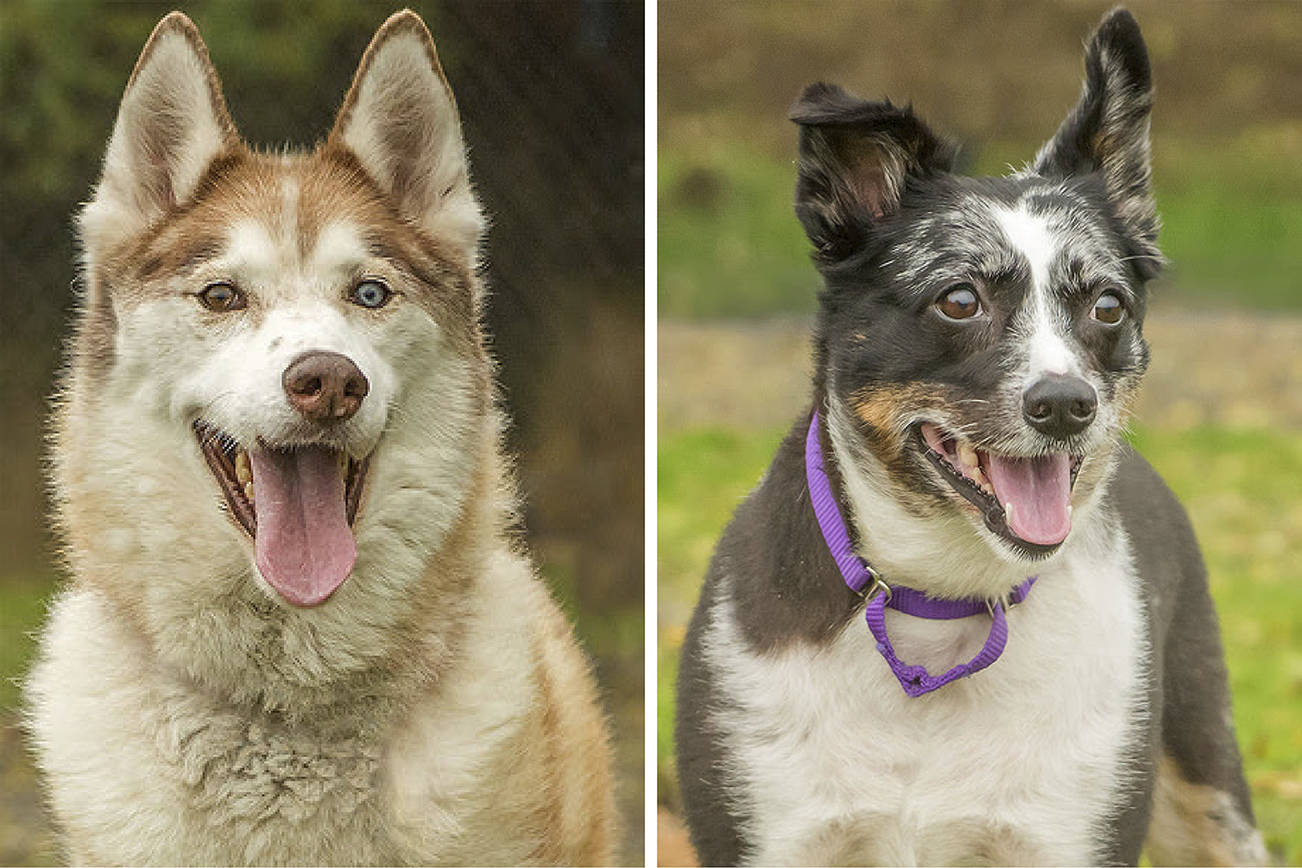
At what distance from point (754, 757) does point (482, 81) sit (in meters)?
1.32

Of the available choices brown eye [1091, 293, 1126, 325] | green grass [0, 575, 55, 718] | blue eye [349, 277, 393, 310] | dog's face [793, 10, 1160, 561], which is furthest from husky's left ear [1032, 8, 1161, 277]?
green grass [0, 575, 55, 718]

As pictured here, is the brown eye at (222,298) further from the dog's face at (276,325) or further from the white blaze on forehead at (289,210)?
the white blaze on forehead at (289,210)

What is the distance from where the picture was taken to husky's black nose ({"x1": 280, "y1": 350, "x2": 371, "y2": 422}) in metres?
2.44

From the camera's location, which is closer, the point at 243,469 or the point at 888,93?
the point at 243,469

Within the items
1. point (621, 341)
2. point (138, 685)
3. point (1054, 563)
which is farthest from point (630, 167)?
point (138, 685)

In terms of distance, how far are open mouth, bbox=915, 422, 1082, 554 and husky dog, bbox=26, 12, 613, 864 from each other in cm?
78

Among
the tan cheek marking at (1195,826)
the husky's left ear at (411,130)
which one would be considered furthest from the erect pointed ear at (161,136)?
the tan cheek marking at (1195,826)

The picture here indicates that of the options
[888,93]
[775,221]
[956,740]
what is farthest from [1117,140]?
[775,221]

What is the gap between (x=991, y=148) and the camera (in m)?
3.73

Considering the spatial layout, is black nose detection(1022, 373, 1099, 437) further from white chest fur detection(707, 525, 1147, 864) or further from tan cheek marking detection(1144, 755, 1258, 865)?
tan cheek marking detection(1144, 755, 1258, 865)

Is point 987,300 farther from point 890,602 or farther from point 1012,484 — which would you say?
point 890,602

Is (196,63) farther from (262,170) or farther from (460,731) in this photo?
(460,731)

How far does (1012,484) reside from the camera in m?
2.75

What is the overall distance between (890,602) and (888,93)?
5.76 ft
